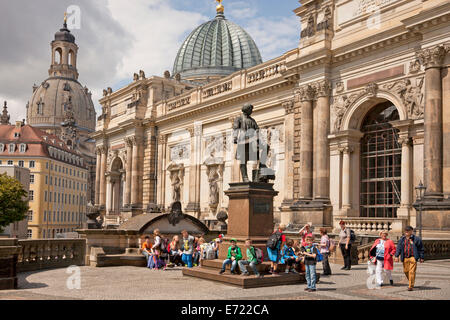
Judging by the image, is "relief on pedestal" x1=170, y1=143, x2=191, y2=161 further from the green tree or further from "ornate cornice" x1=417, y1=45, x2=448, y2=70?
"ornate cornice" x1=417, y1=45, x2=448, y2=70

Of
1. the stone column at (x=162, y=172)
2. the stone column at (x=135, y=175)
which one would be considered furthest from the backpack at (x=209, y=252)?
the stone column at (x=135, y=175)

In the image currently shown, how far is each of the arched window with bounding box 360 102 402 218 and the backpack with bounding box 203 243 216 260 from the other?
11987mm

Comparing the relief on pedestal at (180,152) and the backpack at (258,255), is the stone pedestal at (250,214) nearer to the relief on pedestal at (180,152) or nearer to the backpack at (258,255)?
the backpack at (258,255)

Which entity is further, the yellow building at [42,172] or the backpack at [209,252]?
A: the yellow building at [42,172]

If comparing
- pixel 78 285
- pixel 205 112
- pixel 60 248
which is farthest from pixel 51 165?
pixel 78 285

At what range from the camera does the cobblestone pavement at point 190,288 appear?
37.8 feet

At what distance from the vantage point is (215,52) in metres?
60.2

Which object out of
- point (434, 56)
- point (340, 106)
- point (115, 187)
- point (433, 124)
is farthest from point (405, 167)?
point (115, 187)

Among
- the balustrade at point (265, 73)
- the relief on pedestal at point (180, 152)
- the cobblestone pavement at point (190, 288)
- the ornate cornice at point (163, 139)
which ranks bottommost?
the cobblestone pavement at point (190, 288)

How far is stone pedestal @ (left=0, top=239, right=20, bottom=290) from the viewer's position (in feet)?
40.5

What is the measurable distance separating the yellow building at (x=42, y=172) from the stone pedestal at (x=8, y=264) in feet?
240

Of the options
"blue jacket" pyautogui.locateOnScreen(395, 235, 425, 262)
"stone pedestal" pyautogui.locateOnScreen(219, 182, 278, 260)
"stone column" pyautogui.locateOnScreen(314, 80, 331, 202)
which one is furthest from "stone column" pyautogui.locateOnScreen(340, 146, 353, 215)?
"blue jacket" pyautogui.locateOnScreen(395, 235, 425, 262)

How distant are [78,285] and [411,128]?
1758 centimetres

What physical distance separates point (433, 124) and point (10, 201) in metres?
46.1
